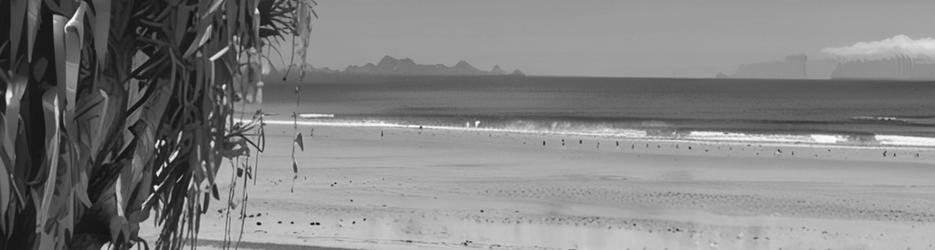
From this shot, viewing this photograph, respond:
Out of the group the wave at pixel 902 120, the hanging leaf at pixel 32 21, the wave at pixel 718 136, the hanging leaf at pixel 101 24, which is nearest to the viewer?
the hanging leaf at pixel 32 21

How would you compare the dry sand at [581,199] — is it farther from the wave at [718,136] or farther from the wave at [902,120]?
the wave at [902,120]

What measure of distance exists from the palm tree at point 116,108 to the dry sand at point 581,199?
4.24 meters

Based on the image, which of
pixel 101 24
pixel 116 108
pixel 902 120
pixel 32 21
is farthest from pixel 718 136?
pixel 32 21

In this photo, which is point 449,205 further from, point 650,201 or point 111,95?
point 111,95

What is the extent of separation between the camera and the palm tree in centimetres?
155

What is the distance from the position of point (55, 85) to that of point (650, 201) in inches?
426

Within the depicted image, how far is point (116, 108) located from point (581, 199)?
10407mm

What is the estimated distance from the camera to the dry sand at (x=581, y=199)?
8.23 meters

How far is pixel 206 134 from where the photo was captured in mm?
2072

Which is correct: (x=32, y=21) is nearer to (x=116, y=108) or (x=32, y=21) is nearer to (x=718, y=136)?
(x=116, y=108)

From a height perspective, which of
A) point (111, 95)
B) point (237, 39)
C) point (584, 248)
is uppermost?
point (237, 39)

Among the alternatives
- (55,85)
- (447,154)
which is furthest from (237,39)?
(447,154)

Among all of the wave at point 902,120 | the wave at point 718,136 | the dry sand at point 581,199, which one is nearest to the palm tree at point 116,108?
the dry sand at point 581,199

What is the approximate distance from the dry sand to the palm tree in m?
4.24
